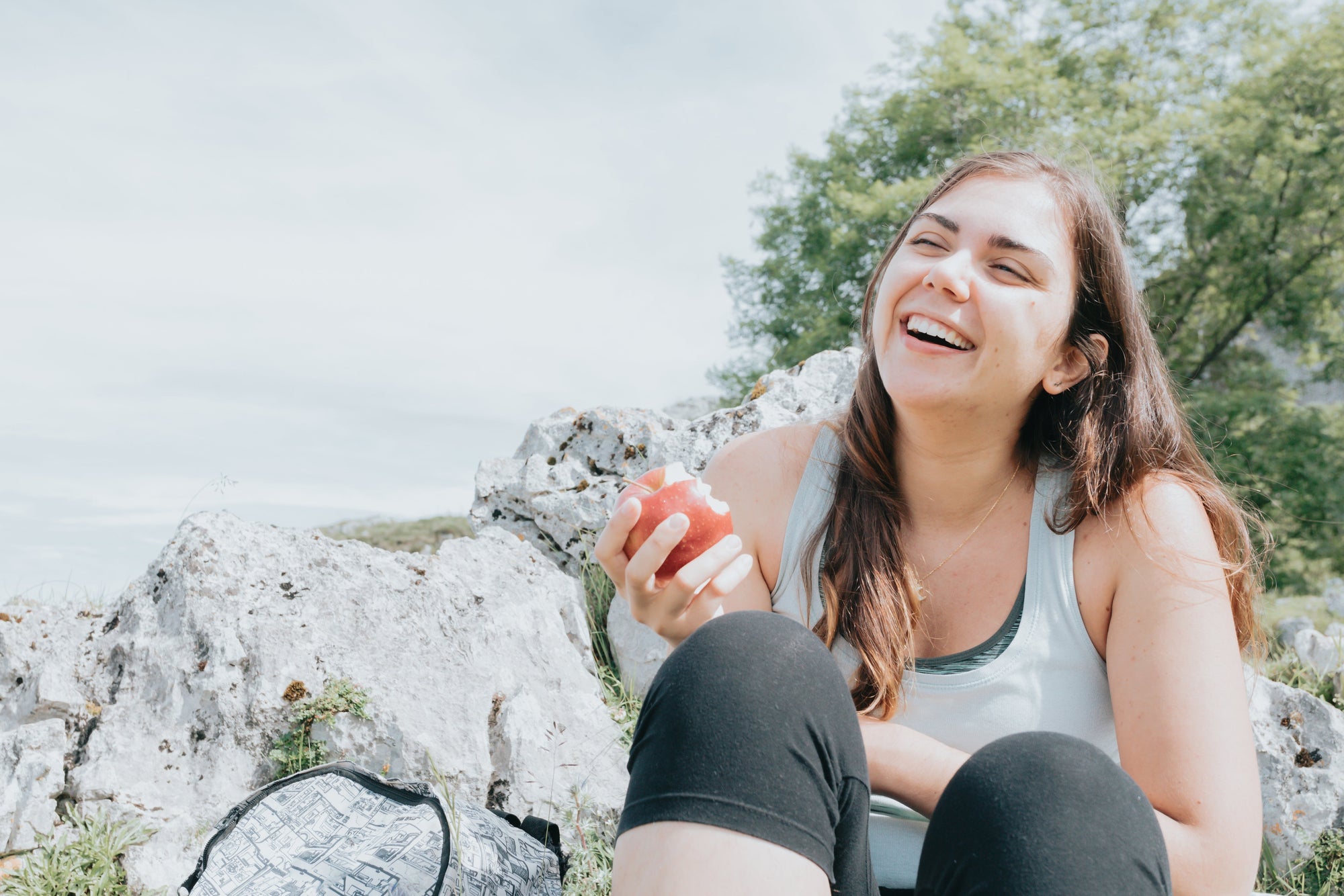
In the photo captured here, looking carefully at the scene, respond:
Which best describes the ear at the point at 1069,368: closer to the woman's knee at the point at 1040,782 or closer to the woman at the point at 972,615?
the woman at the point at 972,615

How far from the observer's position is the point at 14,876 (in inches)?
95.6

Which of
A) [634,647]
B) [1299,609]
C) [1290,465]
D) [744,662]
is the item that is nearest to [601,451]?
[634,647]

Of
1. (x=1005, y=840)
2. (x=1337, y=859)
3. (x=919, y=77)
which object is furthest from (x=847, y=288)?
(x=1005, y=840)

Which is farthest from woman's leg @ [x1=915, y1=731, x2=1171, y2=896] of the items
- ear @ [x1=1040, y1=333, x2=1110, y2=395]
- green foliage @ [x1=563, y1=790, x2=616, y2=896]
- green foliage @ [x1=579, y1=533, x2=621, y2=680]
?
green foliage @ [x1=579, y1=533, x2=621, y2=680]

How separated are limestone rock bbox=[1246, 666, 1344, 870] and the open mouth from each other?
2.08 m

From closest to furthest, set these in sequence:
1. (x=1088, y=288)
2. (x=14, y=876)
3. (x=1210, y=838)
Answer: (x=1210, y=838) → (x=1088, y=288) → (x=14, y=876)

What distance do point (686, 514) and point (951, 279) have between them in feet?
2.53

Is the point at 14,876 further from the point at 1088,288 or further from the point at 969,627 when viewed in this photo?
the point at 1088,288

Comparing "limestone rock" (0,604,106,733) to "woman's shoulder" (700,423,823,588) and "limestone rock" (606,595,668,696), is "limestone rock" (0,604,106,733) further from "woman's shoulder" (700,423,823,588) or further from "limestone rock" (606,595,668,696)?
"woman's shoulder" (700,423,823,588)

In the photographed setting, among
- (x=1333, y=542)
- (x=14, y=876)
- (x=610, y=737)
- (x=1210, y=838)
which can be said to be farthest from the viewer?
(x=1333, y=542)

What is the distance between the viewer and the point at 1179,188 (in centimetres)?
1286

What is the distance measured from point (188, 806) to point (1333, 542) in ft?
44.7

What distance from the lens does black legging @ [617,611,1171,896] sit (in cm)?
128

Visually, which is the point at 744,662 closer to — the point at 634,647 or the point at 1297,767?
the point at 634,647
